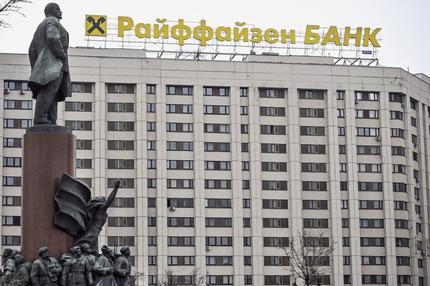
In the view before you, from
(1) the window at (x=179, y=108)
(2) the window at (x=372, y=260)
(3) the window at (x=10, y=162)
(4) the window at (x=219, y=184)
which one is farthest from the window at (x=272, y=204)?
(3) the window at (x=10, y=162)

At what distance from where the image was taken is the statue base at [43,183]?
81.7ft

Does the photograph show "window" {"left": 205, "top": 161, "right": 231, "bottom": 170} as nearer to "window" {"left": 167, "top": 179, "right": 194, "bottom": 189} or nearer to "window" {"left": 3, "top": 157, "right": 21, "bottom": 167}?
"window" {"left": 167, "top": 179, "right": 194, "bottom": 189}

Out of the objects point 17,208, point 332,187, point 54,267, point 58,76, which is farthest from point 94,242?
point 332,187

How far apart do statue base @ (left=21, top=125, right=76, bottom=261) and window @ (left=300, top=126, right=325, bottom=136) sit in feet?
209

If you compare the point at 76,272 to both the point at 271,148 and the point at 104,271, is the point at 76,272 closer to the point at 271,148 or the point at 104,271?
the point at 104,271

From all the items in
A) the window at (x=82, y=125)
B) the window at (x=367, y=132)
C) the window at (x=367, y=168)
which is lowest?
the window at (x=367, y=168)

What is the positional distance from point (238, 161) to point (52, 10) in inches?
2375

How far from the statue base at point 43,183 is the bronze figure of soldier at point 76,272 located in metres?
0.72

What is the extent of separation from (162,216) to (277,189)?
10.2m

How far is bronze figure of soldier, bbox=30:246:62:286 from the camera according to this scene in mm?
23906

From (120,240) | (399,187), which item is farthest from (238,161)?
(399,187)

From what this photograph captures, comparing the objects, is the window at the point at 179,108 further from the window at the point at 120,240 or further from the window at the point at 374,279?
the window at the point at 374,279

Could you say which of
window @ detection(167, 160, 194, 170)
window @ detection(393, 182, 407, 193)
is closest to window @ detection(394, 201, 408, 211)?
window @ detection(393, 182, 407, 193)

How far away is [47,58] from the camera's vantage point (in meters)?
26.1
